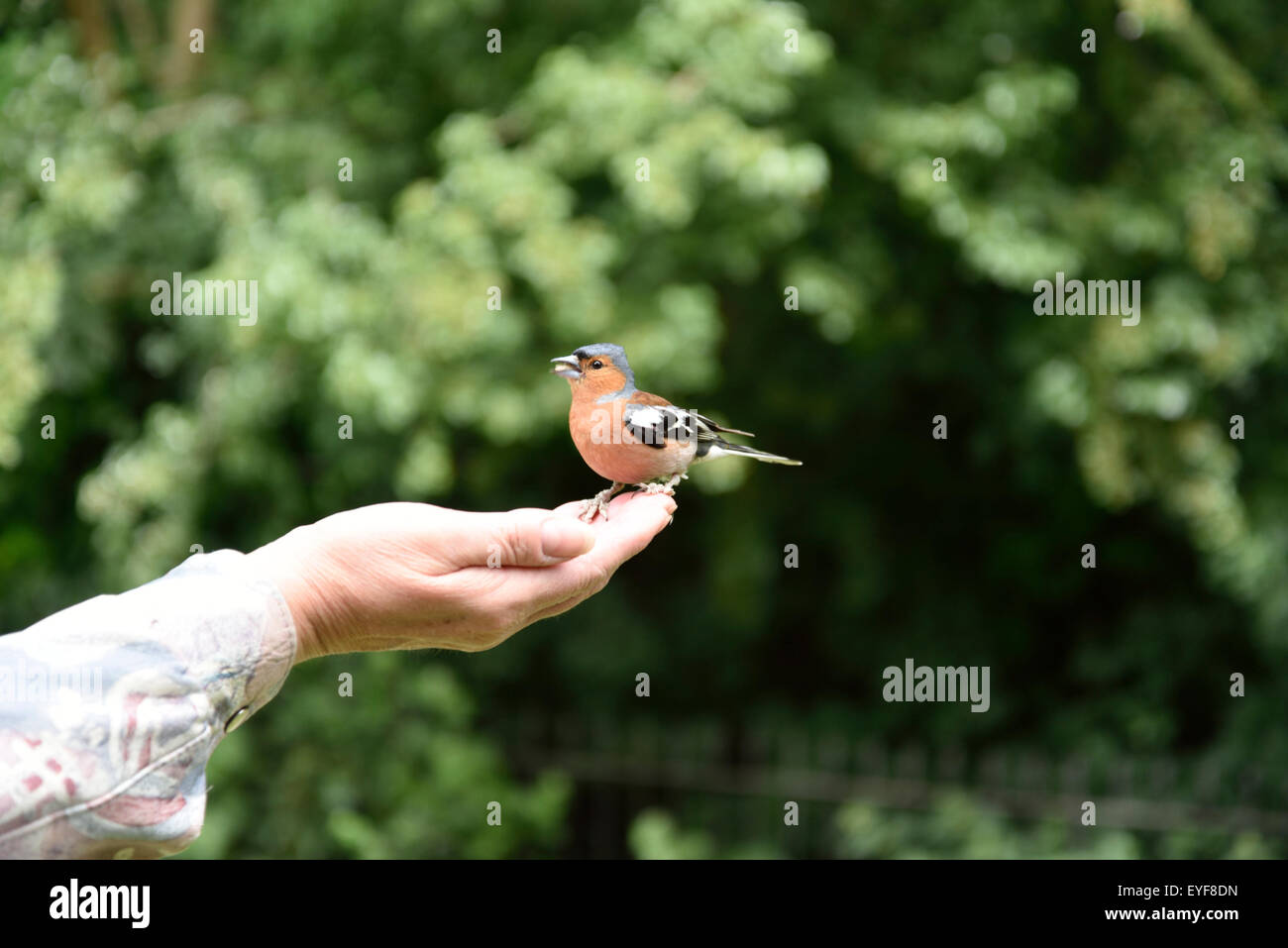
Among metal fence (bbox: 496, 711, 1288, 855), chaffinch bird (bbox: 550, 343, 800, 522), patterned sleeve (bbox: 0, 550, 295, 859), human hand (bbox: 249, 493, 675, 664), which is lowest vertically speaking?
metal fence (bbox: 496, 711, 1288, 855)

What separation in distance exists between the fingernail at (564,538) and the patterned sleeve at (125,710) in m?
0.50

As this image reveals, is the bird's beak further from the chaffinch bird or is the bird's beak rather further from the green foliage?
the green foliage

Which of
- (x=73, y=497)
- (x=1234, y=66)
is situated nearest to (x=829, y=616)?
(x=1234, y=66)

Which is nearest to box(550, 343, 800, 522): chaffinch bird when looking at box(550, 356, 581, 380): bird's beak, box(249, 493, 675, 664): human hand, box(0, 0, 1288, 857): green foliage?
box(550, 356, 581, 380): bird's beak

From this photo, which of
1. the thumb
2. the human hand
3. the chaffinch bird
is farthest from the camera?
the chaffinch bird

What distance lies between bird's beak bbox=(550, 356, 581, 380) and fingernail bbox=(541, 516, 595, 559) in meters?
0.32

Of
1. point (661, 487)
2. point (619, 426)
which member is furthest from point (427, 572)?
point (661, 487)

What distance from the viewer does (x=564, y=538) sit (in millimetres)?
2123

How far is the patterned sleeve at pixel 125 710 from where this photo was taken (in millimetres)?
1506

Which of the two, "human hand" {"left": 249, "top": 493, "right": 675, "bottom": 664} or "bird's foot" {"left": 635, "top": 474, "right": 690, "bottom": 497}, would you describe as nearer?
"human hand" {"left": 249, "top": 493, "right": 675, "bottom": 664}

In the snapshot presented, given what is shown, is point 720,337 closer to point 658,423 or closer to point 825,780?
point 825,780

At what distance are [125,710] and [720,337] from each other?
4880 mm

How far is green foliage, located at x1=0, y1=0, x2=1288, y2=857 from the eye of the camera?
16.5 feet

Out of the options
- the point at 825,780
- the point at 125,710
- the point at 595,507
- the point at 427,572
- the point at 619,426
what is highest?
the point at 619,426
